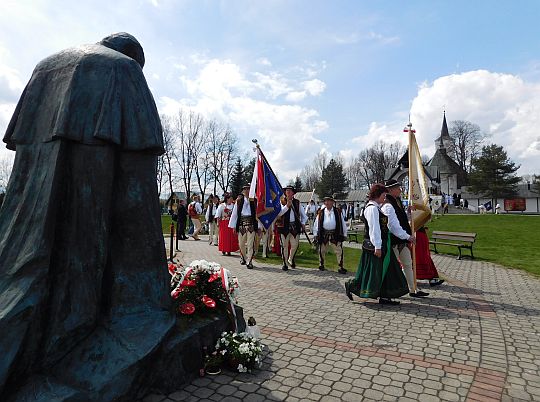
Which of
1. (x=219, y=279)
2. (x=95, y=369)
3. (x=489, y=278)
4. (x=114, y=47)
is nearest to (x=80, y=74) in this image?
(x=114, y=47)

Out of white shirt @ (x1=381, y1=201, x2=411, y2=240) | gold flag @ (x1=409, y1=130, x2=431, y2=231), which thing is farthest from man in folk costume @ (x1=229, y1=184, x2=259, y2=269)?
white shirt @ (x1=381, y1=201, x2=411, y2=240)

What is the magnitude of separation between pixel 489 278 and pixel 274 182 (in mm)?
5825

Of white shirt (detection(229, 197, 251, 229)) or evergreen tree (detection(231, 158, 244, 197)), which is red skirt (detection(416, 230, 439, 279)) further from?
evergreen tree (detection(231, 158, 244, 197))

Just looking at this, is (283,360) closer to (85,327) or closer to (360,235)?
(85,327)

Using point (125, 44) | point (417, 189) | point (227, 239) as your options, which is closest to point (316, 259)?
point (227, 239)

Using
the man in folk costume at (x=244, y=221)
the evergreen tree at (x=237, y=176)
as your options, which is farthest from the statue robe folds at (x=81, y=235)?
the evergreen tree at (x=237, y=176)

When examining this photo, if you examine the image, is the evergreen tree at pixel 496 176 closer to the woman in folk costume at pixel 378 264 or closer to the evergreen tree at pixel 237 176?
the evergreen tree at pixel 237 176

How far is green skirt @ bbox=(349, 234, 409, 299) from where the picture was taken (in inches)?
251

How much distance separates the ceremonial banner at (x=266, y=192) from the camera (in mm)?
10172

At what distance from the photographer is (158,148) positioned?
121 inches

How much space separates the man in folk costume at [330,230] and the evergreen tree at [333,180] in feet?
183

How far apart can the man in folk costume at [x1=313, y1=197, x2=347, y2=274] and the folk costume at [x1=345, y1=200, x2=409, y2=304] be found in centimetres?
312

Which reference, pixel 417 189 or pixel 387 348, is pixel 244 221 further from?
pixel 387 348

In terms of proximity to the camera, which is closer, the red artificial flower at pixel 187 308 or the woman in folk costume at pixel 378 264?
the red artificial flower at pixel 187 308
